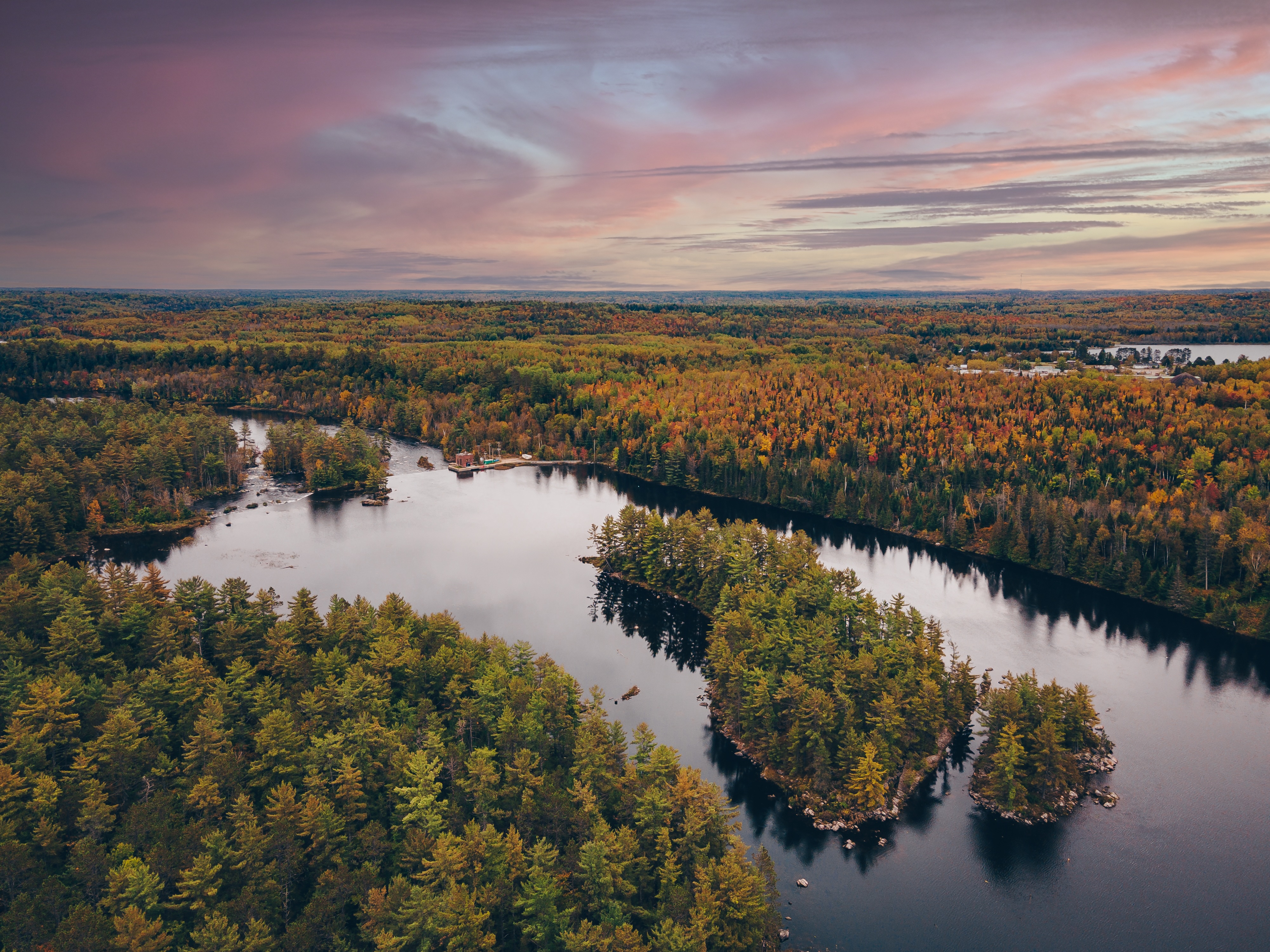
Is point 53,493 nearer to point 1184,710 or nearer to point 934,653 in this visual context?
point 934,653

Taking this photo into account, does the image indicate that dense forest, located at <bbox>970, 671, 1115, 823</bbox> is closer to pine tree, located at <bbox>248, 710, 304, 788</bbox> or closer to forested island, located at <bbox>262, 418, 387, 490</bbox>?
pine tree, located at <bbox>248, 710, 304, 788</bbox>

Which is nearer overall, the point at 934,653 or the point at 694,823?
the point at 694,823

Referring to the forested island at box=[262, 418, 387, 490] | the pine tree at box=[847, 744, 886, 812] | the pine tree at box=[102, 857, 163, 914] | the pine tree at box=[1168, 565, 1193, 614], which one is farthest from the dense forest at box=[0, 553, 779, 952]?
the forested island at box=[262, 418, 387, 490]

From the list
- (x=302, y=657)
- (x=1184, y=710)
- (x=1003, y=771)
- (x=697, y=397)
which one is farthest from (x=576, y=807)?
(x=697, y=397)

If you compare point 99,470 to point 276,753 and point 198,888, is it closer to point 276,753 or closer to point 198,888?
point 276,753

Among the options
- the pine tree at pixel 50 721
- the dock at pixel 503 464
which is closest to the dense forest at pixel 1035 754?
the pine tree at pixel 50 721

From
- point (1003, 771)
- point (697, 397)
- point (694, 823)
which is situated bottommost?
point (1003, 771)
